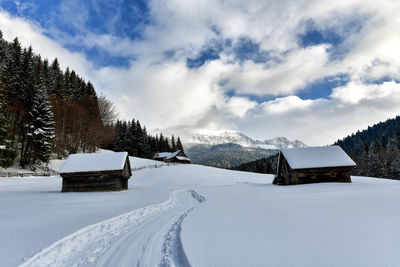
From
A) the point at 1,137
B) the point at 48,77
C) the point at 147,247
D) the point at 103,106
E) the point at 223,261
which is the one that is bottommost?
the point at 147,247

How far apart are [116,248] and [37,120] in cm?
3664

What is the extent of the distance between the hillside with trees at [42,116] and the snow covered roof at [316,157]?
35.7 m

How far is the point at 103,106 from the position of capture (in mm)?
50969

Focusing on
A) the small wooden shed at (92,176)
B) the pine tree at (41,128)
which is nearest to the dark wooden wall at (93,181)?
the small wooden shed at (92,176)

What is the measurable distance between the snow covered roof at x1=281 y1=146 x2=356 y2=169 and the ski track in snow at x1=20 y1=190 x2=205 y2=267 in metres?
19.0

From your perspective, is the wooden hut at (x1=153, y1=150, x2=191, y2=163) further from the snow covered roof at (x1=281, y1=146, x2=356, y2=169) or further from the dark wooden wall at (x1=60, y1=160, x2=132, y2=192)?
the snow covered roof at (x1=281, y1=146, x2=356, y2=169)

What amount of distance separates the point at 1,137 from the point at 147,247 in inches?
1264

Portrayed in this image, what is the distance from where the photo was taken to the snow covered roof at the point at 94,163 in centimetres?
2089

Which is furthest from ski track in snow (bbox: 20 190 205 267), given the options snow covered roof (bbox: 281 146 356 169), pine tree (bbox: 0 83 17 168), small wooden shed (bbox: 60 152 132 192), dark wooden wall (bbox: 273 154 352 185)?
pine tree (bbox: 0 83 17 168)

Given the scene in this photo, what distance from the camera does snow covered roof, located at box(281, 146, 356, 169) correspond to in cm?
2064

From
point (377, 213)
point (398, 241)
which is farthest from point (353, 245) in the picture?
point (377, 213)

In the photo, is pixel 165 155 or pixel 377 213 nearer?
pixel 377 213

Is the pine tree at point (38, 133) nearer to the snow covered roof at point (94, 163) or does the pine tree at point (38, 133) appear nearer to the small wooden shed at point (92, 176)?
the snow covered roof at point (94, 163)

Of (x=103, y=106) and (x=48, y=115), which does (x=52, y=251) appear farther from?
(x=103, y=106)
